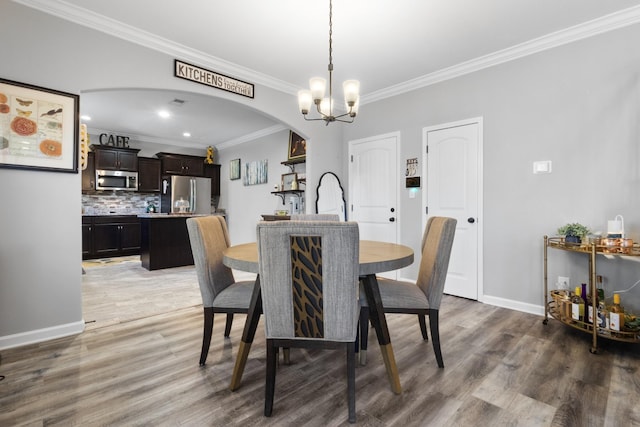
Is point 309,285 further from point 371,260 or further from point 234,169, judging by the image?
point 234,169

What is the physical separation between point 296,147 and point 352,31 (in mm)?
2808

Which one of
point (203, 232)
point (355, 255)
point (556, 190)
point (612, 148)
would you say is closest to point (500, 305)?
point (556, 190)

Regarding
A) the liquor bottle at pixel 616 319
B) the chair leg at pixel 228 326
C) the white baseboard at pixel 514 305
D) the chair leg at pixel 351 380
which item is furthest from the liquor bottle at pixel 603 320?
the chair leg at pixel 228 326

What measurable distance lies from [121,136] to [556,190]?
24.8 feet

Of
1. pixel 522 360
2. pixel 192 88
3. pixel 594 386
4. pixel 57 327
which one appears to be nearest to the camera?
pixel 594 386

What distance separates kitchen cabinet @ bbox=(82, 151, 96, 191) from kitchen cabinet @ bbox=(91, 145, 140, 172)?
85 mm

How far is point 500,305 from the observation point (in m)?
3.26

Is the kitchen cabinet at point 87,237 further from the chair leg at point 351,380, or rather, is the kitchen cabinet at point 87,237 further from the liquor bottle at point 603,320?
the liquor bottle at point 603,320

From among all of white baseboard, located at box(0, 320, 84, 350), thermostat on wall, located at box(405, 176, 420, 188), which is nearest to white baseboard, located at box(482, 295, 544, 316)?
thermostat on wall, located at box(405, 176, 420, 188)

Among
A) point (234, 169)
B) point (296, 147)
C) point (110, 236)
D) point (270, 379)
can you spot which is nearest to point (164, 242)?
point (110, 236)

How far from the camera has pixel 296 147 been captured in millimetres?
5473

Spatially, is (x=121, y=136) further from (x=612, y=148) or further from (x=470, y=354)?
(x=612, y=148)

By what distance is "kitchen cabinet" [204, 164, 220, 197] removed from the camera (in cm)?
766

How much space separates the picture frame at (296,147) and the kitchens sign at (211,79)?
173 cm
